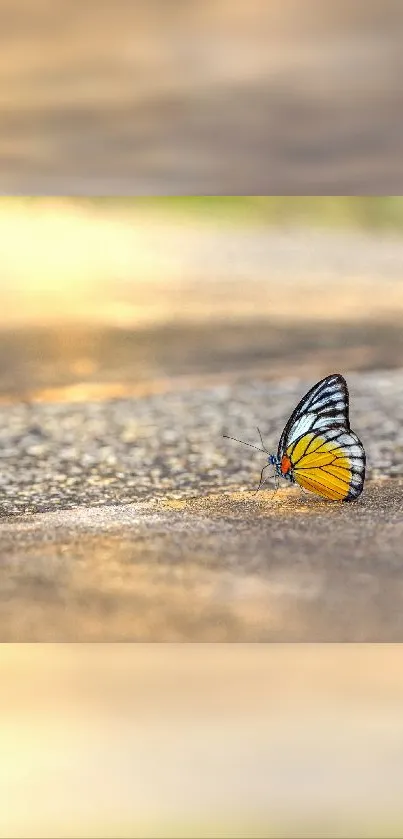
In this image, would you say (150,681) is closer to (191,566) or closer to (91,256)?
(191,566)

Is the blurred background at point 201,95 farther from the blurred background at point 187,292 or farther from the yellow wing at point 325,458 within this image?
the blurred background at point 187,292

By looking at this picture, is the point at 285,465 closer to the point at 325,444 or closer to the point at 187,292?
the point at 325,444

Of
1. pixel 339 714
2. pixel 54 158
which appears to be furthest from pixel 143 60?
pixel 339 714

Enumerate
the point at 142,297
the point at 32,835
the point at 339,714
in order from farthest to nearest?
1. the point at 142,297
2. the point at 339,714
3. the point at 32,835

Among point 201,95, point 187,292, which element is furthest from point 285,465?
point 201,95

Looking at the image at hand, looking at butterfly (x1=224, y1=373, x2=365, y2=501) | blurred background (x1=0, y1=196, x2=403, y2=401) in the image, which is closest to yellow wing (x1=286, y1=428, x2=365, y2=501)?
butterfly (x1=224, y1=373, x2=365, y2=501)

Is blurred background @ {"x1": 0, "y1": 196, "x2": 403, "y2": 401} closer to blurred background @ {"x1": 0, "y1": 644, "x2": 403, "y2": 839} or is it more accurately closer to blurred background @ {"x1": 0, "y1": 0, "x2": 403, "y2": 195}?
blurred background @ {"x1": 0, "y1": 0, "x2": 403, "y2": 195}

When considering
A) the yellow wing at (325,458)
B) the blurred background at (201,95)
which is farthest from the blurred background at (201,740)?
the blurred background at (201,95)
